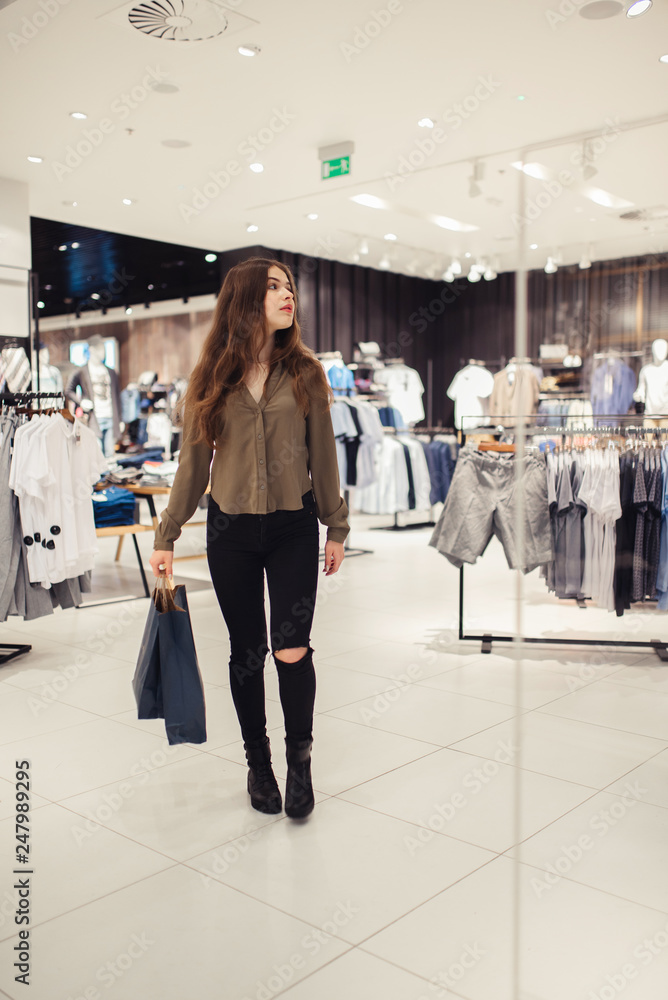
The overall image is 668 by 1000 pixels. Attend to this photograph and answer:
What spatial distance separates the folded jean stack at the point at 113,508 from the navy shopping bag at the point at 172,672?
3.04m

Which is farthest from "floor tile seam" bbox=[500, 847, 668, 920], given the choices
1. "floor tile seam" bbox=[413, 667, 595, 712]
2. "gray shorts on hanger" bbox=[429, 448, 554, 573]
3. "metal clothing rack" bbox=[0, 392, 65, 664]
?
"metal clothing rack" bbox=[0, 392, 65, 664]

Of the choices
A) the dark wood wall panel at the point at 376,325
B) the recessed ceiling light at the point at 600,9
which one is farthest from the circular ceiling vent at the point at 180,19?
the dark wood wall panel at the point at 376,325

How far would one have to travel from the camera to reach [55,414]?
3812 mm

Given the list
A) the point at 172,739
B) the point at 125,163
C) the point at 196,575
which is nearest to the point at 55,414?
the point at 172,739

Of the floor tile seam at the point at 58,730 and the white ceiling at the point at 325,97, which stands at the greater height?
the white ceiling at the point at 325,97

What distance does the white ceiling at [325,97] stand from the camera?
4129 millimetres

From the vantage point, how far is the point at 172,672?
7.34 feet

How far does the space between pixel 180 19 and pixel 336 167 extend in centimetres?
235

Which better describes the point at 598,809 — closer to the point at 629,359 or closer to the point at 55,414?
the point at 629,359

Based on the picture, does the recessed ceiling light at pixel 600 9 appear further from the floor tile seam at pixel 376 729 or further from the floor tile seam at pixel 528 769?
the floor tile seam at pixel 528 769

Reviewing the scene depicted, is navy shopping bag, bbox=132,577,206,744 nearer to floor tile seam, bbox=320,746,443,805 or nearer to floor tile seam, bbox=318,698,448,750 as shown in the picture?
floor tile seam, bbox=320,746,443,805

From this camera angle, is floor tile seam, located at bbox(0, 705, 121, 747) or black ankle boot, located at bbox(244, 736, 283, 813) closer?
black ankle boot, located at bbox(244, 736, 283, 813)

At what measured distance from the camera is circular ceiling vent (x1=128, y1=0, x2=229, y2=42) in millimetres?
3949

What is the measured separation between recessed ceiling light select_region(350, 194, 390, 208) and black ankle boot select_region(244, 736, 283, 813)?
249 inches
